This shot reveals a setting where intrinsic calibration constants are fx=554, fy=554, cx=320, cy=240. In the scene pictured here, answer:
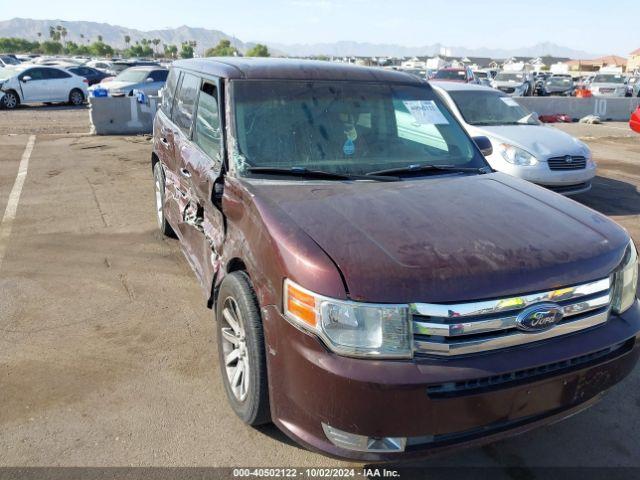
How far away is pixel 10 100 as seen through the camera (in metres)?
19.5

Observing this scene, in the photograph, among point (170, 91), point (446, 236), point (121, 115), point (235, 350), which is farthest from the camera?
point (121, 115)

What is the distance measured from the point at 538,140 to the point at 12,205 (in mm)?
7328

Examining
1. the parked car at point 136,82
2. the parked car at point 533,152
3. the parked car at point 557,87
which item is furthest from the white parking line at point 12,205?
the parked car at point 557,87

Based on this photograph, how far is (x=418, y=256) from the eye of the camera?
237cm

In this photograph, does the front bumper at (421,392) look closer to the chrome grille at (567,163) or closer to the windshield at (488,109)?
the chrome grille at (567,163)

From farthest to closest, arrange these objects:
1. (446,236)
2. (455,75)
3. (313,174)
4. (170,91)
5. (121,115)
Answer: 1. (455,75)
2. (121,115)
3. (170,91)
4. (313,174)
5. (446,236)

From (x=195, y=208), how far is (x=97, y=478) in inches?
73.5

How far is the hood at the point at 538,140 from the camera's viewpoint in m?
7.77

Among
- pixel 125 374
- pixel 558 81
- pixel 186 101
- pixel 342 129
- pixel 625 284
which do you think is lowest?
pixel 125 374

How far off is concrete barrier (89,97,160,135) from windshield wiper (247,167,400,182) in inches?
464

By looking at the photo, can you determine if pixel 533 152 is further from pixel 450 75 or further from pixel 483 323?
pixel 450 75

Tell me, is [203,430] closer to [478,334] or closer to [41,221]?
[478,334]

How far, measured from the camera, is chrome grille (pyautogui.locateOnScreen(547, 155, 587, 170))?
25.2ft

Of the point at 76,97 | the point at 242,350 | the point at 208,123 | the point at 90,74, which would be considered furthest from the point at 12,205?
the point at 90,74
